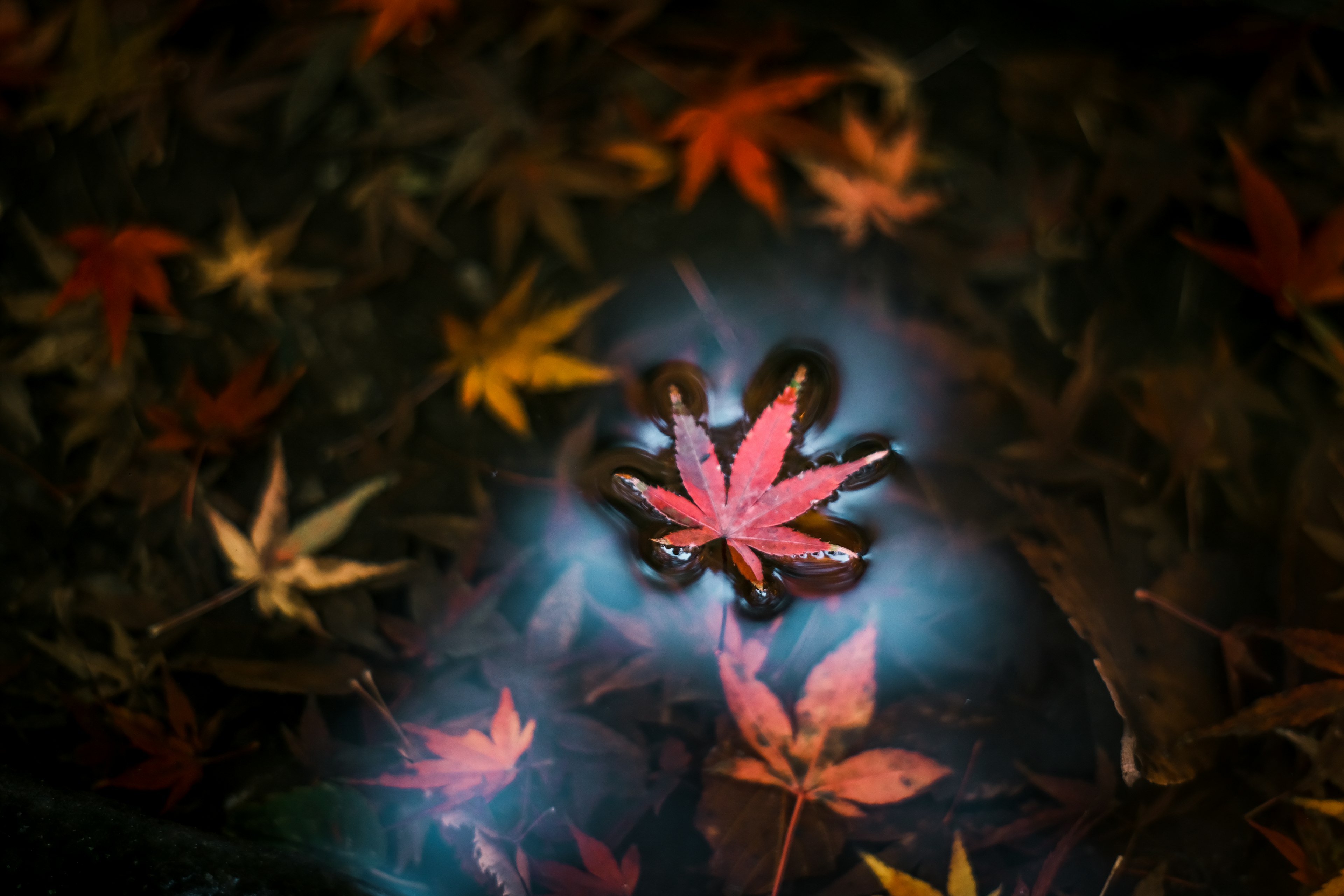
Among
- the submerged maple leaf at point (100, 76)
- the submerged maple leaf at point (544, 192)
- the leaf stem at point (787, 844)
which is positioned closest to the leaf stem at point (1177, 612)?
the leaf stem at point (787, 844)

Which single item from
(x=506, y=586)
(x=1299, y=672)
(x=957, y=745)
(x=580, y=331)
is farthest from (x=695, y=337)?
(x=1299, y=672)

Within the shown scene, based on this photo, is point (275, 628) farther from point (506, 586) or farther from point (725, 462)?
point (725, 462)

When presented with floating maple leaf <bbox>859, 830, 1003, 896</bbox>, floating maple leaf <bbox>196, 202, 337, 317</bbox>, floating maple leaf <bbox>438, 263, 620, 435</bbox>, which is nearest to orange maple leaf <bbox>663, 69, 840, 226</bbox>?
floating maple leaf <bbox>438, 263, 620, 435</bbox>

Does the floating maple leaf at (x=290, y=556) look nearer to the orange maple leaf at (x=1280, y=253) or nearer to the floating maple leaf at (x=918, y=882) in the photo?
the floating maple leaf at (x=918, y=882)

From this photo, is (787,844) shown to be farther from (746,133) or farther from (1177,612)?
(746,133)

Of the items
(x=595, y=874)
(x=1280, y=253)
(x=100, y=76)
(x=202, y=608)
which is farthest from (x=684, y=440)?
(x=100, y=76)
